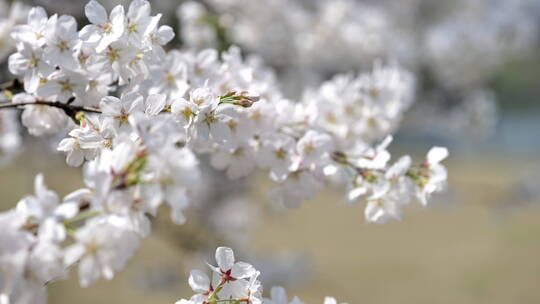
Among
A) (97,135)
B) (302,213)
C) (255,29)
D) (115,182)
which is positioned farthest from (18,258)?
(302,213)

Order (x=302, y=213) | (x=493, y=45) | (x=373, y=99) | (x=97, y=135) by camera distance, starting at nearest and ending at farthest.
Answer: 1. (x=97, y=135)
2. (x=373, y=99)
3. (x=493, y=45)
4. (x=302, y=213)

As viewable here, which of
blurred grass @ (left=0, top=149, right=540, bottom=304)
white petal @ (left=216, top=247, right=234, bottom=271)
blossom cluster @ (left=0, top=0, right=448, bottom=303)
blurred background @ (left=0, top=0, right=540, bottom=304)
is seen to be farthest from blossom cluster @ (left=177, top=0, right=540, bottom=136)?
blurred grass @ (left=0, top=149, right=540, bottom=304)

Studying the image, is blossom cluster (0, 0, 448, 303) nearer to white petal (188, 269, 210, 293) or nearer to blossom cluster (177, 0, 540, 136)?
white petal (188, 269, 210, 293)

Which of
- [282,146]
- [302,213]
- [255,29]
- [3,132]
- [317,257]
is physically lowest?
[282,146]

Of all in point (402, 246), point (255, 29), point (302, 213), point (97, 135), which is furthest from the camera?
point (302, 213)

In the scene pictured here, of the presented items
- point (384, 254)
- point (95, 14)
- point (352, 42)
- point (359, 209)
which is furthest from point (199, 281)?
point (359, 209)

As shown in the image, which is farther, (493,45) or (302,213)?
(302,213)

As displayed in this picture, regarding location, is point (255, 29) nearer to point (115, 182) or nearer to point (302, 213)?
point (115, 182)

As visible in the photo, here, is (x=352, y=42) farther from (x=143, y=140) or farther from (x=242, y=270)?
(x=143, y=140)
